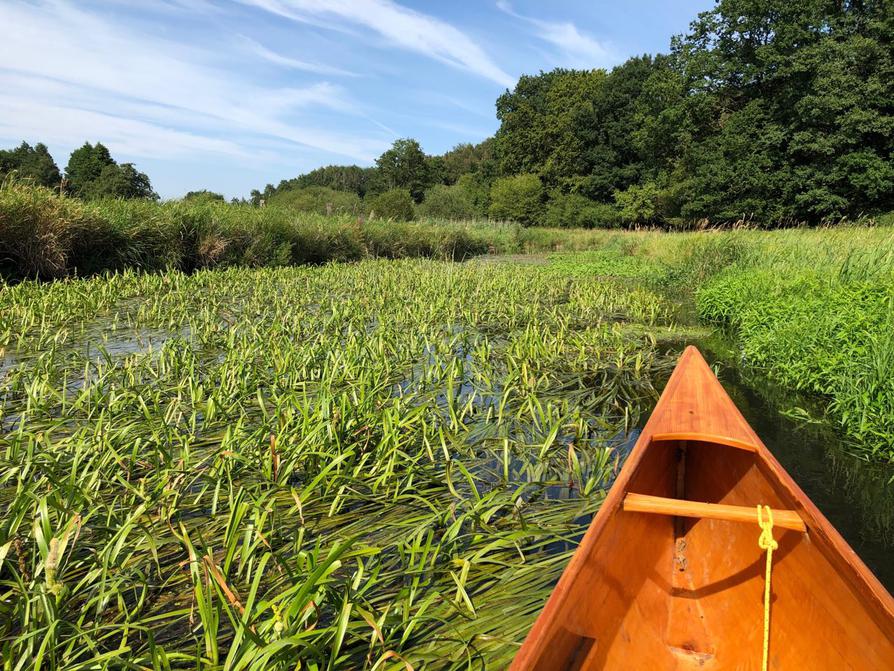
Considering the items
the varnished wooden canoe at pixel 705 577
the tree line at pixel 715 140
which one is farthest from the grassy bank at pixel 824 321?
the tree line at pixel 715 140

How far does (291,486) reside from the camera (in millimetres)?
2480

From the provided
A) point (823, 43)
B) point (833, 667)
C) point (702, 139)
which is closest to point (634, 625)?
point (833, 667)

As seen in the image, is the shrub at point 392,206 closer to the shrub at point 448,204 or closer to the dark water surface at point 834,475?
the shrub at point 448,204

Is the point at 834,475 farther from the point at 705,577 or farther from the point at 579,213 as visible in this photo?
the point at 579,213

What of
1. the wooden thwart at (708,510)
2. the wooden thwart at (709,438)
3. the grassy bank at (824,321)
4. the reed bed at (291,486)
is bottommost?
the reed bed at (291,486)

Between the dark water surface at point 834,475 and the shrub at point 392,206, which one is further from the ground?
the shrub at point 392,206

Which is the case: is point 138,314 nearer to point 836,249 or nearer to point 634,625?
point 634,625

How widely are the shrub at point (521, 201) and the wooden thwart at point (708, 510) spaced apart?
1630 inches

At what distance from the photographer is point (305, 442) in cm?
262

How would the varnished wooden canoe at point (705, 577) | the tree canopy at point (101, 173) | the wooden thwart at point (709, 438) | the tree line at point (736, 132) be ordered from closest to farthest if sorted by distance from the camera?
the varnished wooden canoe at point (705, 577) < the wooden thwart at point (709, 438) < the tree line at point (736, 132) < the tree canopy at point (101, 173)

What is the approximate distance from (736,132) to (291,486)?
32.9 metres

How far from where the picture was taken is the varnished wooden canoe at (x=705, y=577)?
1.47m

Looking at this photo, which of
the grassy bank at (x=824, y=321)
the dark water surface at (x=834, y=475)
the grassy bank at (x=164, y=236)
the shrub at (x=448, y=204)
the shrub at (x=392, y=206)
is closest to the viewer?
the dark water surface at (x=834, y=475)

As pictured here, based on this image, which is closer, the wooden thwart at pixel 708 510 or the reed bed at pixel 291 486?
the reed bed at pixel 291 486
